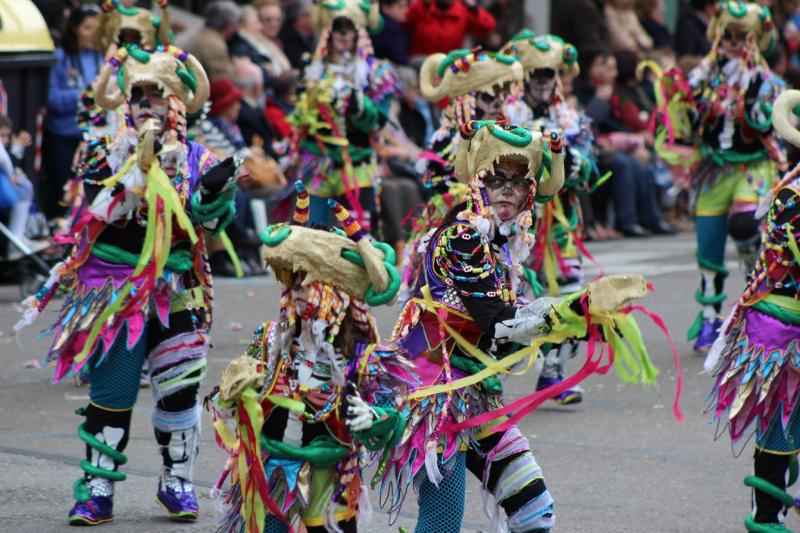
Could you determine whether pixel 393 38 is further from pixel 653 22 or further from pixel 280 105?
pixel 653 22

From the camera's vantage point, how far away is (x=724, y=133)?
9.84m

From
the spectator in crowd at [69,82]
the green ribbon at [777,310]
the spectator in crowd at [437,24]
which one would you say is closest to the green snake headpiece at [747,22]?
the green ribbon at [777,310]

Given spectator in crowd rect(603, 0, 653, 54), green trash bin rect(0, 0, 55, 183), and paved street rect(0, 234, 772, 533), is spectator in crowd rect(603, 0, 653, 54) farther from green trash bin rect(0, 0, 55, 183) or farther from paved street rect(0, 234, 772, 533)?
paved street rect(0, 234, 772, 533)

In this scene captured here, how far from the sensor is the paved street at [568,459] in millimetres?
6461

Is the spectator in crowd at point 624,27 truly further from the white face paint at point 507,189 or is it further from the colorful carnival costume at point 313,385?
the colorful carnival costume at point 313,385

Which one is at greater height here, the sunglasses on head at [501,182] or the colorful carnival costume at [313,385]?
the sunglasses on head at [501,182]

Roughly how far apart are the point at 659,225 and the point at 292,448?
44.5ft

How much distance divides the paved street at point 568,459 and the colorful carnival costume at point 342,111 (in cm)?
125

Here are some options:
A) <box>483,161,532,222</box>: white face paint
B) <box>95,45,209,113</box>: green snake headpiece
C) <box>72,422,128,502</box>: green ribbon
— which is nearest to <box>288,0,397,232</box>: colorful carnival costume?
<box>95,45,209,113</box>: green snake headpiece

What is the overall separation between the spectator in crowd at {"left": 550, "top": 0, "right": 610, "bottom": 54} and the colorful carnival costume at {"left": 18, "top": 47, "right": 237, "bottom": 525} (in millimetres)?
12316

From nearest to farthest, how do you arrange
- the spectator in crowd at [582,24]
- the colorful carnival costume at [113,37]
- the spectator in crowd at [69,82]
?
1. the colorful carnival costume at [113,37]
2. the spectator in crowd at [69,82]
3. the spectator in crowd at [582,24]

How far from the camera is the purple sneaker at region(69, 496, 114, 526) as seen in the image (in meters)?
6.15

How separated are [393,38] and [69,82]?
4.51m

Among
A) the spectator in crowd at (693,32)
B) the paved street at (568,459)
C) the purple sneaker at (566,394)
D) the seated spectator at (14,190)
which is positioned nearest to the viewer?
the paved street at (568,459)
